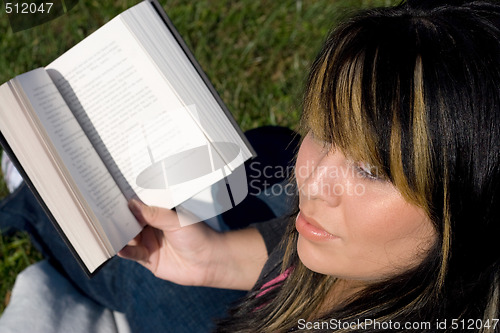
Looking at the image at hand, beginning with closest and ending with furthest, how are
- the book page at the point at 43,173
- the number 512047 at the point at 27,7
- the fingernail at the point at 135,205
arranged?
the book page at the point at 43,173 < the fingernail at the point at 135,205 < the number 512047 at the point at 27,7

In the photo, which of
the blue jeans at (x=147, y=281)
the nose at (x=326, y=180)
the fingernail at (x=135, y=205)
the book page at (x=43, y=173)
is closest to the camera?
the nose at (x=326, y=180)

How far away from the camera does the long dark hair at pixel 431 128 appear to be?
86cm

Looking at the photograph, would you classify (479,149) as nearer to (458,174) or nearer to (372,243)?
(458,174)

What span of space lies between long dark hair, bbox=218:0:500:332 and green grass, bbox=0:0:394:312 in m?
1.24

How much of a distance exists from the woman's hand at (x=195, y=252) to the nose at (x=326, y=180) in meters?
0.41

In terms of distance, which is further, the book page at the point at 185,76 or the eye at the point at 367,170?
the book page at the point at 185,76

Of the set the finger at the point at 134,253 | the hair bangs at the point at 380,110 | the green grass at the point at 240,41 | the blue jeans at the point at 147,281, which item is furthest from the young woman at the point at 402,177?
the green grass at the point at 240,41

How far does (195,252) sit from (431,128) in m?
0.77

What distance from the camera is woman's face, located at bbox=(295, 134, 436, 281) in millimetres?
947

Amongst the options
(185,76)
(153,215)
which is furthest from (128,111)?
(153,215)

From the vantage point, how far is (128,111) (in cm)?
121

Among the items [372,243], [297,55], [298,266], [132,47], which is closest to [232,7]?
[297,55]

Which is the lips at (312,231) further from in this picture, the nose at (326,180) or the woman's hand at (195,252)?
the woman's hand at (195,252)

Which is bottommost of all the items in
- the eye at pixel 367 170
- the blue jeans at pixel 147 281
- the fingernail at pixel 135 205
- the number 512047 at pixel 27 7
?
the blue jeans at pixel 147 281
